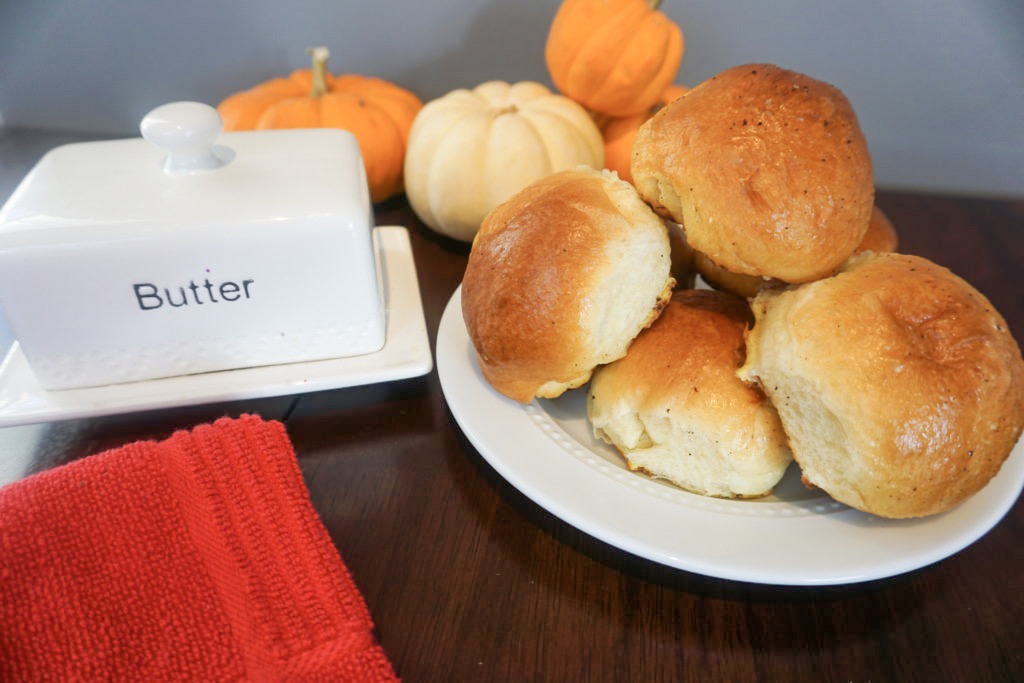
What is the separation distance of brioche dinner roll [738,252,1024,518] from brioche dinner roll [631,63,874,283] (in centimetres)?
5

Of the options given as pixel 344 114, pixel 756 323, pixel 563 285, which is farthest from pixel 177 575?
pixel 344 114

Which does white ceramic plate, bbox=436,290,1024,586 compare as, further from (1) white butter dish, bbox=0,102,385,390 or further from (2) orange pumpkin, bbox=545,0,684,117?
(2) orange pumpkin, bbox=545,0,684,117

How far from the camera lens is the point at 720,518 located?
2.05ft

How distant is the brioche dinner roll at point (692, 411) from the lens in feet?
2.12

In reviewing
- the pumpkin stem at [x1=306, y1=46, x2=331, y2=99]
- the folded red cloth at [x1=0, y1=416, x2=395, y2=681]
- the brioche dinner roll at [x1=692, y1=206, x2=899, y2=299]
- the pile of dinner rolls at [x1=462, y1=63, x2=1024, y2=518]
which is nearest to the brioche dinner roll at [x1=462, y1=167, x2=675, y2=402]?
the pile of dinner rolls at [x1=462, y1=63, x2=1024, y2=518]

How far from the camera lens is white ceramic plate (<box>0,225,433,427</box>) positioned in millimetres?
752

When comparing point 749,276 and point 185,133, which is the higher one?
point 185,133

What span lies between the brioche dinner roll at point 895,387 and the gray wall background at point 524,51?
3.47 feet

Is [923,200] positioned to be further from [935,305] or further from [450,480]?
[450,480]

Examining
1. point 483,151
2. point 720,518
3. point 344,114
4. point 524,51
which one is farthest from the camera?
point 524,51

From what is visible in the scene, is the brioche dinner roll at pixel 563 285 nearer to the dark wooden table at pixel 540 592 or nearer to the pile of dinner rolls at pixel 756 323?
the pile of dinner rolls at pixel 756 323

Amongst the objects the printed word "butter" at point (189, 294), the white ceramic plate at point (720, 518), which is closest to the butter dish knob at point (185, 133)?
the printed word "butter" at point (189, 294)

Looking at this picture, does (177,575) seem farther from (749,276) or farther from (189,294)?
(749,276)

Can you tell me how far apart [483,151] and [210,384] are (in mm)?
549
